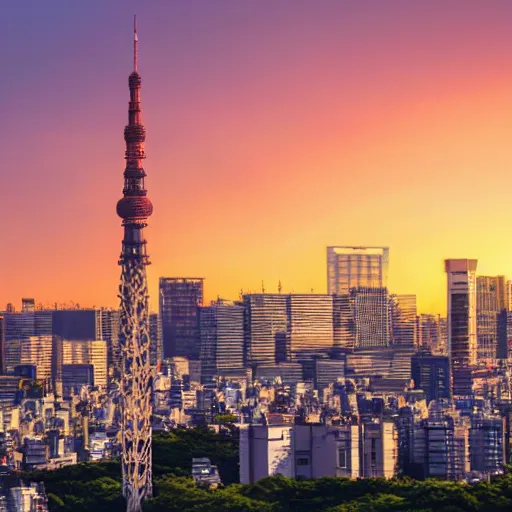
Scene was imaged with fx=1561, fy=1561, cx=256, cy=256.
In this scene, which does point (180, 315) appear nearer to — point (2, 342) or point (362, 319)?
point (362, 319)

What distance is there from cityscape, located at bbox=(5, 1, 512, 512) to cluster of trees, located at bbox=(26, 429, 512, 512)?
0.04 meters

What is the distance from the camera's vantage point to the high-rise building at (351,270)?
326 feet

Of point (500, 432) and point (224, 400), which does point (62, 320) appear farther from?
point (500, 432)

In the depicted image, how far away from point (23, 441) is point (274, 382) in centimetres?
4002

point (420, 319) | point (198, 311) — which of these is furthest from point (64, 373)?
point (420, 319)

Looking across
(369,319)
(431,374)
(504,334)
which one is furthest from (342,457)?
(369,319)

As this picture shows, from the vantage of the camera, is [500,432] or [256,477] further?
[500,432]

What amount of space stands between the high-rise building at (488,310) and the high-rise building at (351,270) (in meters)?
13.3

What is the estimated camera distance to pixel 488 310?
86.0 meters

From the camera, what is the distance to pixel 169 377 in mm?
78062

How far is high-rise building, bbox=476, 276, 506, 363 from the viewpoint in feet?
276

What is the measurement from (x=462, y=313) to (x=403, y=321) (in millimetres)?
9176

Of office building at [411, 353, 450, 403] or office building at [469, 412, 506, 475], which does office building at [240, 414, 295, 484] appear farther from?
office building at [411, 353, 450, 403]

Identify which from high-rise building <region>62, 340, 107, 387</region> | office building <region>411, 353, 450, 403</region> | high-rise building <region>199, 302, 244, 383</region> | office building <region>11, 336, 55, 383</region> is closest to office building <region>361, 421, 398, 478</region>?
office building <region>411, 353, 450, 403</region>
